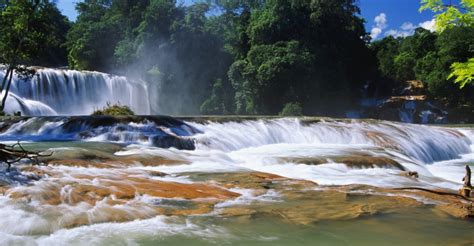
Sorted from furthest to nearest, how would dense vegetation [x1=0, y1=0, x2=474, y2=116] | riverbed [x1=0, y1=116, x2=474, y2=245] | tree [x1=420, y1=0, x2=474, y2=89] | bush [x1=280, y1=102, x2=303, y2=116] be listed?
dense vegetation [x1=0, y1=0, x2=474, y2=116]
bush [x1=280, y1=102, x2=303, y2=116]
tree [x1=420, y1=0, x2=474, y2=89]
riverbed [x1=0, y1=116, x2=474, y2=245]

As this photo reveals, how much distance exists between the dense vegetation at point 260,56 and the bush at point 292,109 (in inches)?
4.3

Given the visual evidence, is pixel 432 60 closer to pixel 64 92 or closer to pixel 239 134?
pixel 239 134

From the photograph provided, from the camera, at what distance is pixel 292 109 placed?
125 feet

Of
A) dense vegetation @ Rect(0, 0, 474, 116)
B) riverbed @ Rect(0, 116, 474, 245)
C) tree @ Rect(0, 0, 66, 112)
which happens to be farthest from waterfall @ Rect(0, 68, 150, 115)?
riverbed @ Rect(0, 116, 474, 245)

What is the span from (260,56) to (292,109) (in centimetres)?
578

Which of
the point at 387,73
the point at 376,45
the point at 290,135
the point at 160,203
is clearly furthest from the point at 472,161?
the point at 376,45

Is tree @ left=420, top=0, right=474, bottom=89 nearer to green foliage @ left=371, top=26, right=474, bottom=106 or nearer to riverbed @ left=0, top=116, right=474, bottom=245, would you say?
riverbed @ left=0, top=116, right=474, bottom=245

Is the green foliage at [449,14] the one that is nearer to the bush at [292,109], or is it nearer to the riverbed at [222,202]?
the riverbed at [222,202]

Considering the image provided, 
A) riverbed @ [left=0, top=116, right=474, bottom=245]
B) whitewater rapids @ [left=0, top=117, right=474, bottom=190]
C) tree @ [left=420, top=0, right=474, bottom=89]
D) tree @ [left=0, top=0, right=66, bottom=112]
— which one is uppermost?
tree @ [left=0, top=0, right=66, bottom=112]

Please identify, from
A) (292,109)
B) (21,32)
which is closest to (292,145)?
(21,32)

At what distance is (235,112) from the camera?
143ft

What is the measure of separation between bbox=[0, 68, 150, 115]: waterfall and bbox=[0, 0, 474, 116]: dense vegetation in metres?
10.2

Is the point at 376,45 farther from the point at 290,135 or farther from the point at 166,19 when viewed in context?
the point at 290,135

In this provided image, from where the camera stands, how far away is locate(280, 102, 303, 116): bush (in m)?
37.8
